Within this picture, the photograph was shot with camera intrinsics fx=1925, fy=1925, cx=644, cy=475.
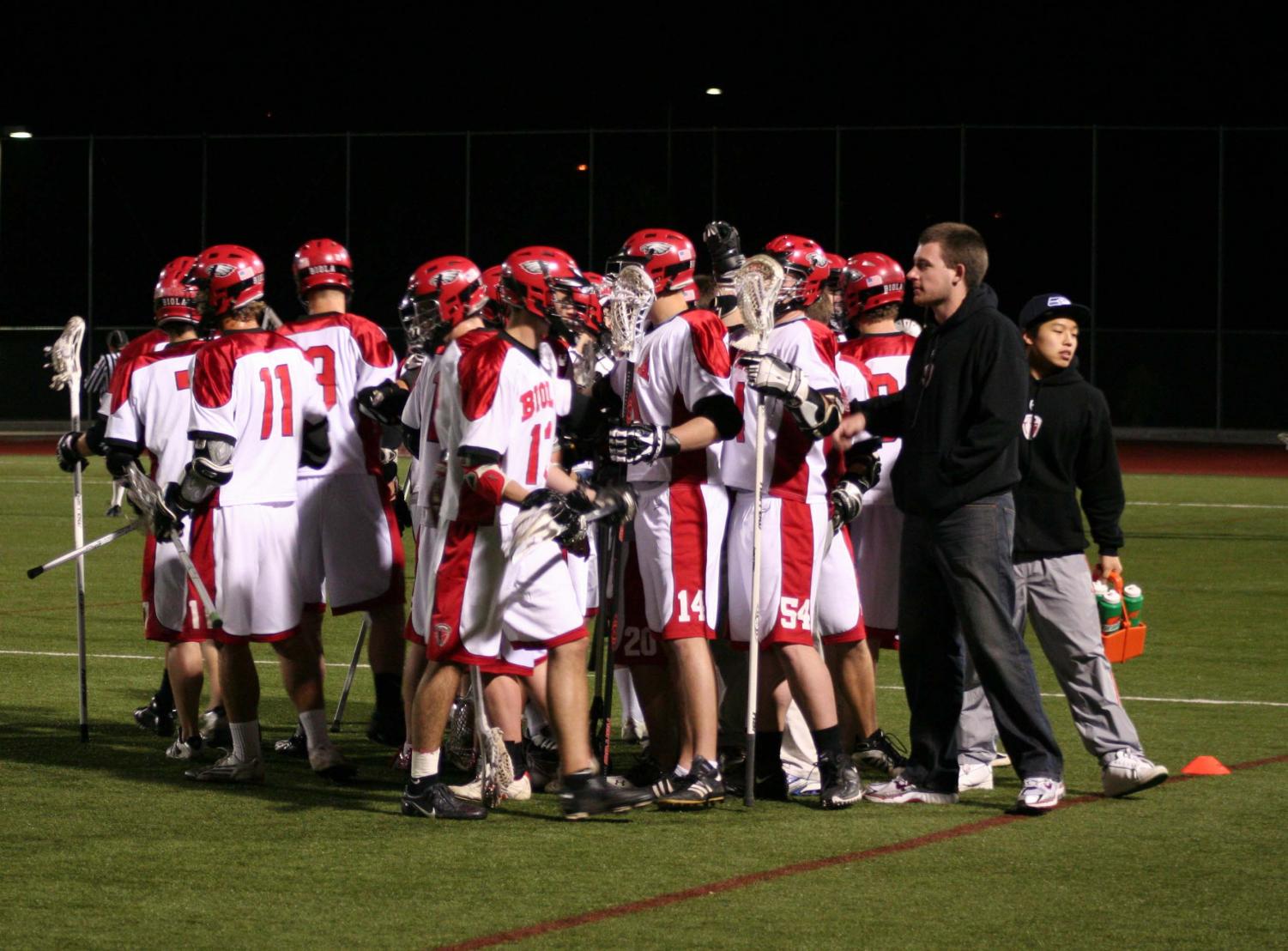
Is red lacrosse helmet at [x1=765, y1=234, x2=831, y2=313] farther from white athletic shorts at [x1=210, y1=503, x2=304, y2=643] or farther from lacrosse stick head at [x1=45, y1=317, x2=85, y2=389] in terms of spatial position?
lacrosse stick head at [x1=45, y1=317, x2=85, y2=389]

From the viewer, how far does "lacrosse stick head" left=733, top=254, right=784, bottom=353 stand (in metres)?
7.27

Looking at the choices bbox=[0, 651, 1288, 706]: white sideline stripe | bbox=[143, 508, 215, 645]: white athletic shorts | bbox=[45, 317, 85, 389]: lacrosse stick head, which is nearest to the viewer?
bbox=[143, 508, 215, 645]: white athletic shorts

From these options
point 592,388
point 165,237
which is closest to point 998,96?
point 165,237

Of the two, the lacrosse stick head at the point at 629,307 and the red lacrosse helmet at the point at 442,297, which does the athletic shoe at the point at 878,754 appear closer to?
the lacrosse stick head at the point at 629,307

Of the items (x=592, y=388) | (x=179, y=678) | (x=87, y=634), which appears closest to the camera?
(x=592, y=388)

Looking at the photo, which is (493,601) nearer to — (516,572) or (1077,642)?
(516,572)

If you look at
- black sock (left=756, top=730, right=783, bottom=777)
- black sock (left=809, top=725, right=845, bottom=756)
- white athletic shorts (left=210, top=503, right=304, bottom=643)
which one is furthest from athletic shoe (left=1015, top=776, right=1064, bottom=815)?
white athletic shorts (left=210, top=503, right=304, bottom=643)

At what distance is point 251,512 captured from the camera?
7809 mm

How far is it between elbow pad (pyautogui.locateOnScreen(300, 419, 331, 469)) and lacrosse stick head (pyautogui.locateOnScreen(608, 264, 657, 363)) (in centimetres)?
144

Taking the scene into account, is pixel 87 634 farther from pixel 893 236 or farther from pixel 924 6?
pixel 924 6

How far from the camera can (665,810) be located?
723cm

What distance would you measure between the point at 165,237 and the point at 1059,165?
1866cm

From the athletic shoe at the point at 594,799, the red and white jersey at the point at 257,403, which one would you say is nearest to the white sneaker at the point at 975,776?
the athletic shoe at the point at 594,799

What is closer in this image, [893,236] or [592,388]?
[592,388]
